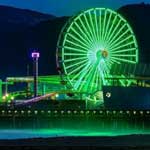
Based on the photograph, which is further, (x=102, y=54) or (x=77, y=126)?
(x=102, y=54)

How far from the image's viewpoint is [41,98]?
72.1 meters

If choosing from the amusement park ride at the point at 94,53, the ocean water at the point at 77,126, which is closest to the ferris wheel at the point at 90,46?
the amusement park ride at the point at 94,53

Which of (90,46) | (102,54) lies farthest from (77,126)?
(90,46)

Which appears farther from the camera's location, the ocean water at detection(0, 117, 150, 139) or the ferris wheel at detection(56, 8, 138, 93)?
the ferris wheel at detection(56, 8, 138, 93)

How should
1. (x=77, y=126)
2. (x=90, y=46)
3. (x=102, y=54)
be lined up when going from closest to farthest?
(x=77, y=126)
(x=102, y=54)
(x=90, y=46)

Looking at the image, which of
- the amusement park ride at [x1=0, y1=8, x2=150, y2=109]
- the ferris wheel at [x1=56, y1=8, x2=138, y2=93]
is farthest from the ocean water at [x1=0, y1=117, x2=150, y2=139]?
the ferris wheel at [x1=56, y1=8, x2=138, y2=93]

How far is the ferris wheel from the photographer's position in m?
68.5

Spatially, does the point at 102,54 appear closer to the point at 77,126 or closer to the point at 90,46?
the point at 90,46

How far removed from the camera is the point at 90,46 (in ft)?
227

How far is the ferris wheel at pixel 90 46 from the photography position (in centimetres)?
6850

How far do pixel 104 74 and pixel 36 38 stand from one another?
132 metres

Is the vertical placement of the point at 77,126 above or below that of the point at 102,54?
below

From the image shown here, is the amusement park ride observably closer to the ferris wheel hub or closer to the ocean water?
the ferris wheel hub

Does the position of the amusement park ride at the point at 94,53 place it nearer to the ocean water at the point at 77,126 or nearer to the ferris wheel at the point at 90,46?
the ferris wheel at the point at 90,46
